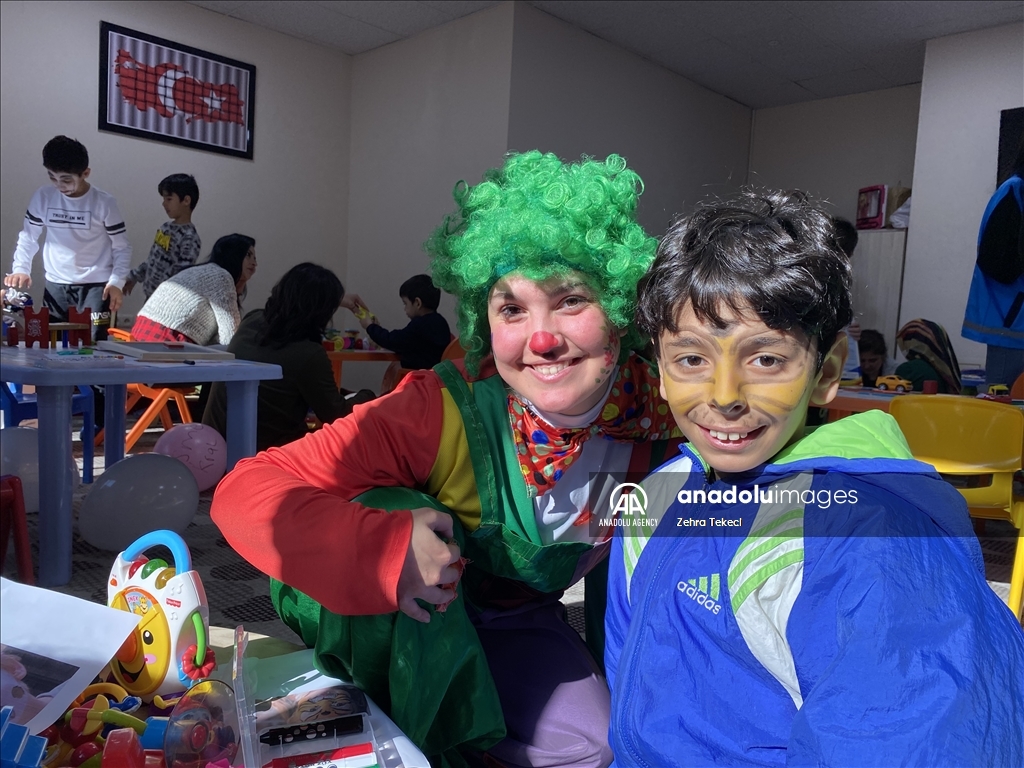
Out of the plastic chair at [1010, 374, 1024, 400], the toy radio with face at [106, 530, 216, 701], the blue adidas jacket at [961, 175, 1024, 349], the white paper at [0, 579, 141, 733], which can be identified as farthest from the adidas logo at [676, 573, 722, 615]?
the blue adidas jacket at [961, 175, 1024, 349]

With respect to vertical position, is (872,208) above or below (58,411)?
above

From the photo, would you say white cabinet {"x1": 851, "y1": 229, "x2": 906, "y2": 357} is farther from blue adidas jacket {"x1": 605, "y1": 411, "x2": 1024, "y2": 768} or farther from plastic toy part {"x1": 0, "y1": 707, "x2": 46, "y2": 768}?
plastic toy part {"x1": 0, "y1": 707, "x2": 46, "y2": 768}

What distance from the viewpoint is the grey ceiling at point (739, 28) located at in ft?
18.4

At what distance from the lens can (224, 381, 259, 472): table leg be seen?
2945mm

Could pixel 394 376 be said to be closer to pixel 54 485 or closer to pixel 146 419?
pixel 146 419

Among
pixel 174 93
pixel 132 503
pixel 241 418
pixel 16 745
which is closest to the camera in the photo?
pixel 16 745

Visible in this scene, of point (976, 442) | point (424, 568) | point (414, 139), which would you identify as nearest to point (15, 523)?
point (424, 568)

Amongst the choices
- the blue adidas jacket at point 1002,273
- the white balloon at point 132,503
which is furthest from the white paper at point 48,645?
the blue adidas jacket at point 1002,273

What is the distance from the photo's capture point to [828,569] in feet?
2.53

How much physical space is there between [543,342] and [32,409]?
357 cm

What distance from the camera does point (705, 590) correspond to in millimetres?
916

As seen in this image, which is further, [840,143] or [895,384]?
[840,143]

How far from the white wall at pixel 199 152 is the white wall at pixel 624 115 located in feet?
7.07

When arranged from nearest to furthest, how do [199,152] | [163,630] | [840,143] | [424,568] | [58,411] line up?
[424,568] < [163,630] < [58,411] < [199,152] < [840,143]
